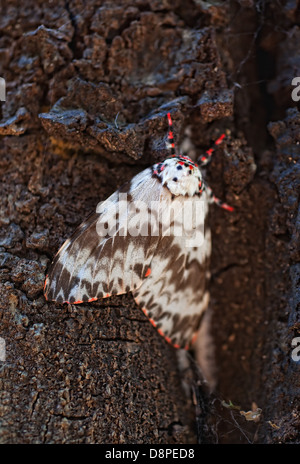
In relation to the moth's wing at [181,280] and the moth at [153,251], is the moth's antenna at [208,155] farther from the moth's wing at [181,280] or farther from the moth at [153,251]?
the moth's wing at [181,280]

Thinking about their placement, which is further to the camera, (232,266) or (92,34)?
(232,266)

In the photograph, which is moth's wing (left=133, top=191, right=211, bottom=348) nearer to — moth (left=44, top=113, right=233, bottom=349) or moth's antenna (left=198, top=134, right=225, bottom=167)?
moth (left=44, top=113, right=233, bottom=349)

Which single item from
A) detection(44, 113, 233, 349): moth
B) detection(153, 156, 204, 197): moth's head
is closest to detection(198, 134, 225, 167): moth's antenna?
detection(44, 113, 233, 349): moth

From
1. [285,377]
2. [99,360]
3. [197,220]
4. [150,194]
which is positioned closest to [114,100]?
[150,194]

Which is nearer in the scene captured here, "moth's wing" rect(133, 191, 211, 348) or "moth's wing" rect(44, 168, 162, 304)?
"moth's wing" rect(44, 168, 162, 304)

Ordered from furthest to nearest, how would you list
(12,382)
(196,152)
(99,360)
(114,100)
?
(196,152), (114,100), (99,360), (12,382)

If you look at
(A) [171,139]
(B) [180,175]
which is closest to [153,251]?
(B) [180,175]

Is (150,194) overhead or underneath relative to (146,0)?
underneath
